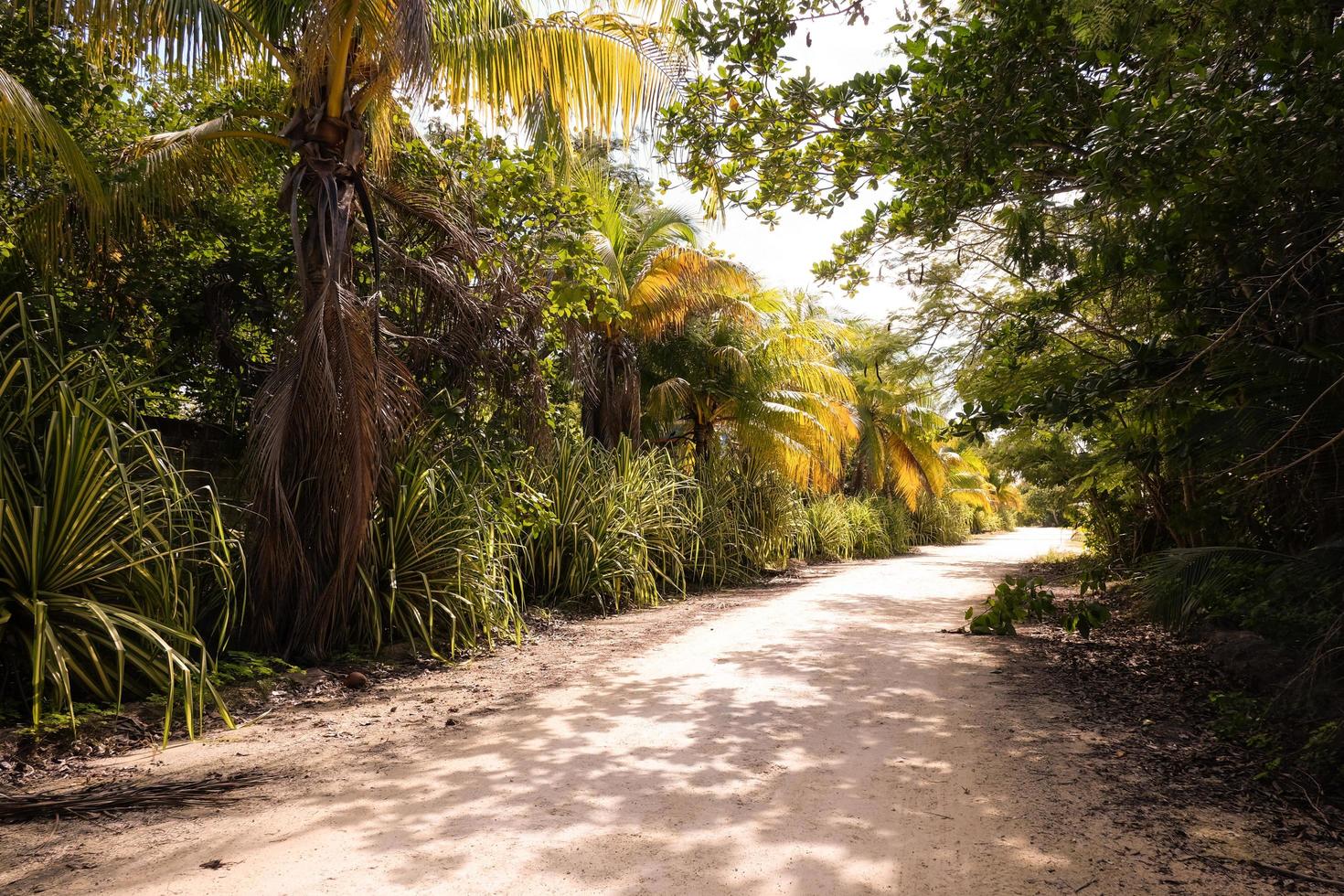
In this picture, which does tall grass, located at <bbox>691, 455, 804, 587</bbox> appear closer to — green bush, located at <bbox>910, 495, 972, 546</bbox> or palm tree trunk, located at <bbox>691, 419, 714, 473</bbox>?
palm tree trunk, located at <bbox>691, 419, 714, 473</bbox>

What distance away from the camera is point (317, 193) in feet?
19.9

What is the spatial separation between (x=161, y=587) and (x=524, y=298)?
13.7 feet

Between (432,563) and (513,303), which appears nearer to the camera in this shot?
(432,563)

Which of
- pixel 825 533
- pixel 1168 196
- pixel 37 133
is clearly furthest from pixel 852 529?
pixel 37 133

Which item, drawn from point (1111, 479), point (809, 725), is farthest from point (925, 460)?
point (809, 725)

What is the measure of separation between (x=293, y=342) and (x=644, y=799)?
455 centimetres

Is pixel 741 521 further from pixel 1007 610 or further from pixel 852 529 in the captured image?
pixel 852 529

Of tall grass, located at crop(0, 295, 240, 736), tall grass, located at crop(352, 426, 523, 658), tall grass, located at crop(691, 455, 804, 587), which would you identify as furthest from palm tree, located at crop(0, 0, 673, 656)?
tall grass, located at crop(691, 455, 804, 587)

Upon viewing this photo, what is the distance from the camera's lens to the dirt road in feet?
8.43

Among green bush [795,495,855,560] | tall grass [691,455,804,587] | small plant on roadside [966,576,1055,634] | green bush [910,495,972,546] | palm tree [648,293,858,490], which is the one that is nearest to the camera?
small plant on roadside [966,576,1055,634]

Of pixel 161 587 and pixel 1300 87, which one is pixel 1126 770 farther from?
pixel 161 587

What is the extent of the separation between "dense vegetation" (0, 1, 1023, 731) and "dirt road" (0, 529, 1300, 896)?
937mm

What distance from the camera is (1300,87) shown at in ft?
10.1

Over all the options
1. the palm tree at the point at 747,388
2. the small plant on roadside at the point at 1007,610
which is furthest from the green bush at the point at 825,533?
the small plant on roadside at the point at 1007,610
